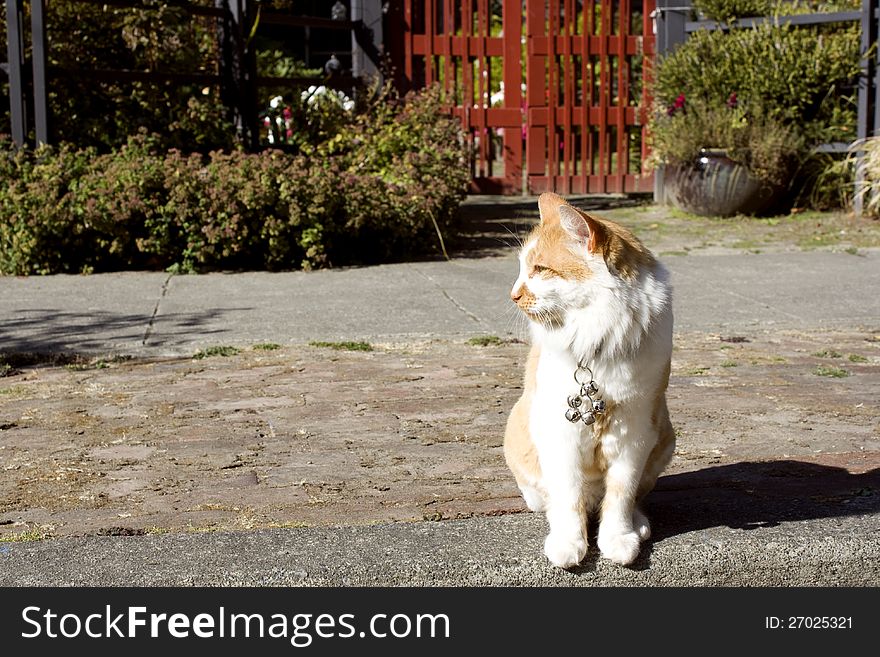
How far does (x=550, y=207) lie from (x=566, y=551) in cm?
87

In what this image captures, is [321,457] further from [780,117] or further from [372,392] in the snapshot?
[780,117]

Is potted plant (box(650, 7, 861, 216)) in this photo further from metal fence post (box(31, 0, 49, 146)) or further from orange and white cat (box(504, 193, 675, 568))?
orange and white cat (box(504, 193, 675, 568))

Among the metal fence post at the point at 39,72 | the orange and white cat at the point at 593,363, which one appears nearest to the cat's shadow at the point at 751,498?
the orange and white cat at the point at 593,363

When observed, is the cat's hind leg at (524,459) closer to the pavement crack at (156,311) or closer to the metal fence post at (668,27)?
the pavement crack at (156,311)

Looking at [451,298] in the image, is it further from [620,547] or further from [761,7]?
[761,7]

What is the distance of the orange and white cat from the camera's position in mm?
2709

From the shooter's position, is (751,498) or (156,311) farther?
(156,311)

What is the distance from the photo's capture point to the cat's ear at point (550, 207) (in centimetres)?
281

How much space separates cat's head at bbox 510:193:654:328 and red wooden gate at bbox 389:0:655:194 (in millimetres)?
10166

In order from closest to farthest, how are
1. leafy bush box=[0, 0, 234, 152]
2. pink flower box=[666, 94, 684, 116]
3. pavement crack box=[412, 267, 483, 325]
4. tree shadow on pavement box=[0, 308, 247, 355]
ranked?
tree shadow on pavement box=[0, 308, 247, 355] → pavement crack box=[412, 267, 483, 325] → leafy bush box=[0, 0, 234, 152] → pink flower box=[666, 94, 684, 116]

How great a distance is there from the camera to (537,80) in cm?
1298

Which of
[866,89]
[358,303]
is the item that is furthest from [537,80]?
[358,303]

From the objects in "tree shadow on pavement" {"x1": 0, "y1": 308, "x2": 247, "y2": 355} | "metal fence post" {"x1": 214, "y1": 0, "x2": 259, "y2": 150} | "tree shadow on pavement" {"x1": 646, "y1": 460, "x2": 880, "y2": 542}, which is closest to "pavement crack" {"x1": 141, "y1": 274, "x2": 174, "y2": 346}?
"tree shadow on pavement" {"x1": 0, "y1": 308, "x2": 247, "y2": 355}

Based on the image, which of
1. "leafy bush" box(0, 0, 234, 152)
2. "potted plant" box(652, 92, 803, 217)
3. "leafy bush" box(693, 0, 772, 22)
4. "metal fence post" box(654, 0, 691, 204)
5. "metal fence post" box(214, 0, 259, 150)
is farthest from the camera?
"metal fence post" box(654, 0, 691, 204)
